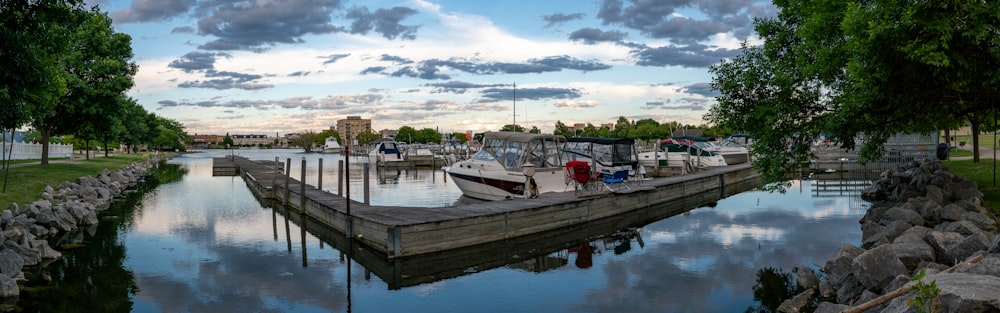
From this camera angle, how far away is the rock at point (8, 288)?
12.2 metres

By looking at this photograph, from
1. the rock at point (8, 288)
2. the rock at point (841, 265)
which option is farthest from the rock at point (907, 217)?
the rock at point (8, 288)

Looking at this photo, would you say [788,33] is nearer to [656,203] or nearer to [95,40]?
[656,203]

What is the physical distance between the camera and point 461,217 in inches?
675

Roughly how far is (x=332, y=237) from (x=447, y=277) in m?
6.99

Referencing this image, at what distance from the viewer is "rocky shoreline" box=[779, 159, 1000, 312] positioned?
712cm

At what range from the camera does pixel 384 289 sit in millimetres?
13984

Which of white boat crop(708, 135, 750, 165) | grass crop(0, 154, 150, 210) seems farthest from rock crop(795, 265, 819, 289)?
white boat crop(708, 135, 750, 165)

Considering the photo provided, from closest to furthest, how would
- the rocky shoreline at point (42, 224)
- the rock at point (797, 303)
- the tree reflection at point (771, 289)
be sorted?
the rock at point (797, 303)
the tree reflection at point (771, 289)
the rocky shoreline at point (42, 224)

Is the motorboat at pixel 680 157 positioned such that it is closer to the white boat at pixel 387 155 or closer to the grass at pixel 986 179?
the grass at pixel 986 179

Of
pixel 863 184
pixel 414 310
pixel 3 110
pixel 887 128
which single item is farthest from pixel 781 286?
pixel 863 184

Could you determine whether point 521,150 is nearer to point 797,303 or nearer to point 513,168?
point 513,168

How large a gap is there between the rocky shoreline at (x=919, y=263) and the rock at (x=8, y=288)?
48.8 ft

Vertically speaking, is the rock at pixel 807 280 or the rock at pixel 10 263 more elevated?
the rock at pixel 10 263

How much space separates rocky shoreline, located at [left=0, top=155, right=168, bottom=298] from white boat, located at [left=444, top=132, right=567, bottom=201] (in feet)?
48.0
